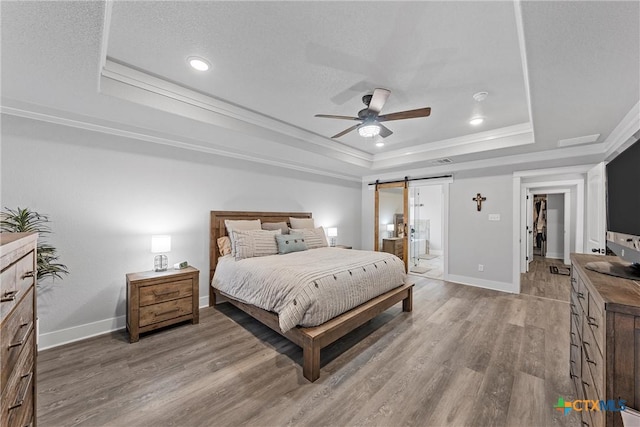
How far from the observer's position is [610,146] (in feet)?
10.7

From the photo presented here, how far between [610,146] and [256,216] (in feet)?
17.0

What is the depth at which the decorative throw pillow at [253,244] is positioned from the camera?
3.41 meters

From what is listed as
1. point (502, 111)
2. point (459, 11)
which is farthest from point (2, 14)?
point (502, 111)

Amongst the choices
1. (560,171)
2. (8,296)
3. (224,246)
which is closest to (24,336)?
(8,296)

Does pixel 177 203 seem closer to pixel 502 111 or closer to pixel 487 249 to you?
pixel 502 111

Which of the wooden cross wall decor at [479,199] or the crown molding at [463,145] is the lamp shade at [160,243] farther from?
the wooden cross wall decor at [479,199]

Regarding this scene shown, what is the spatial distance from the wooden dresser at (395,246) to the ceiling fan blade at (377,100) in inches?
157

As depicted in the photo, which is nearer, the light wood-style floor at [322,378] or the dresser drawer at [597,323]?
the dresser drawer at [597,323]

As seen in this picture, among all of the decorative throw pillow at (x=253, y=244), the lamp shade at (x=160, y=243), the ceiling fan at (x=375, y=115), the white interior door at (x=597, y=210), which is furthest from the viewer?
the decorative throw pillow at (x=253, y=244)

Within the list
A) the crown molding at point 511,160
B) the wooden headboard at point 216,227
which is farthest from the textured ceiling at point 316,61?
the wooden headboard at point 216,227

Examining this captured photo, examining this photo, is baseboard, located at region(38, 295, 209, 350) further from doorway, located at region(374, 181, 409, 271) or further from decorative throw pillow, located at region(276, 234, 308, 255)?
doorway, located at region(374, 181, 409, 271)

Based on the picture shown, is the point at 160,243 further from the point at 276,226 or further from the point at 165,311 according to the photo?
the point at 276,226

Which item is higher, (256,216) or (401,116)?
(401,116)

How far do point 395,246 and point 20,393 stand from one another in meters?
5.77
